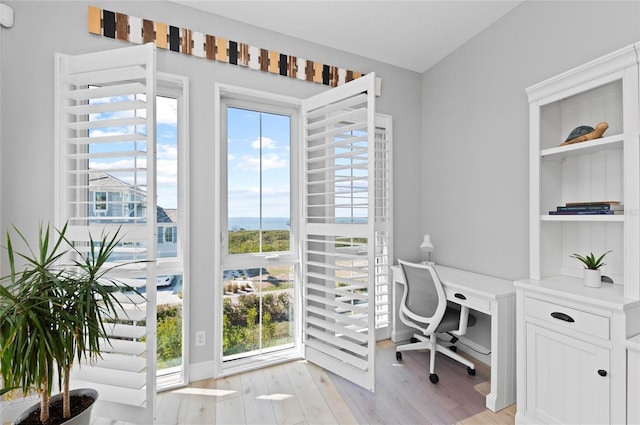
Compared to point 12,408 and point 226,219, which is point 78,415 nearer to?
point 12,408

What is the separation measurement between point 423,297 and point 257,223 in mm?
1432

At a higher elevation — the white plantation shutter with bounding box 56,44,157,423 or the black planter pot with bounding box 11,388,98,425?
the white plantation shutter with bounding box 56,44,157,423

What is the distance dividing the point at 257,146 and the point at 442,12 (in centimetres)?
173

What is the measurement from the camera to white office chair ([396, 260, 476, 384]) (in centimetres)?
217

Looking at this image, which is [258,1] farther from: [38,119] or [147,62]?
[38,119]

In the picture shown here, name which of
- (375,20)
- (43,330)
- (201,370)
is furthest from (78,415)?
(375,20)

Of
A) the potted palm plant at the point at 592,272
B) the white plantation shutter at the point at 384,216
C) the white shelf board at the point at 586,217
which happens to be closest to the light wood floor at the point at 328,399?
the white plantation shutter at the point at 384,216

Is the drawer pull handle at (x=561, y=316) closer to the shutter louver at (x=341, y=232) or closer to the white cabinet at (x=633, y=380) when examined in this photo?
the white cabinet at (x=633, y=380)

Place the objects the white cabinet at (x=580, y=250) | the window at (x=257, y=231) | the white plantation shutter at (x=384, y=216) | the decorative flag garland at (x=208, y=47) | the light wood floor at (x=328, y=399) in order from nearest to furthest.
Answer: the white cabinet at (x=580, y=250) < the light wood floor at (x=328, y=399) < the decorative flag garland at (x=208, y=47) < the window at (x=257, y=231) < the white plantation shutter at (x=384, y=216)

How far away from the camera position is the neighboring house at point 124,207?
5.53ft

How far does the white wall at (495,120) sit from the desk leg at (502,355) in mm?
404

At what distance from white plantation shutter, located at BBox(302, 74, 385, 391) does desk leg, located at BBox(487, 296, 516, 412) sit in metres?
0.76

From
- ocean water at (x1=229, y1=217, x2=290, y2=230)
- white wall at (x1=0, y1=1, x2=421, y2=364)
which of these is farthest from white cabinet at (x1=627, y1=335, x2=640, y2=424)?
ocean water at (x1=229, y1=217, x2=290, y2=230)

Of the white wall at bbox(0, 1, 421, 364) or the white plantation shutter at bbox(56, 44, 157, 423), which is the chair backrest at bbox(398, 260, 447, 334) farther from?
the white plantation shutter at bbox(56, 44, 157, 423)
